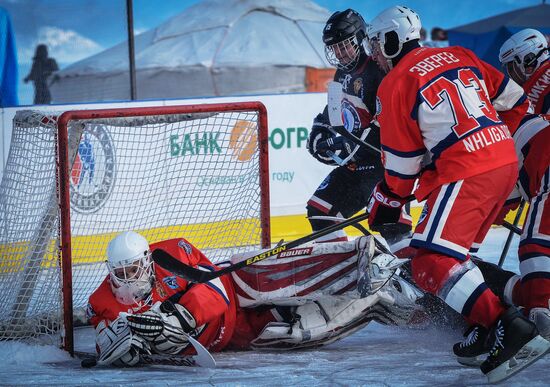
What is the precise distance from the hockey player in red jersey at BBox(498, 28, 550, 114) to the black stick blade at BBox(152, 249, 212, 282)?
1.57 m

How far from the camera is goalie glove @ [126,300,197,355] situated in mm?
2848

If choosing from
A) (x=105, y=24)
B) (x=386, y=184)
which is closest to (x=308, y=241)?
(x=386, y=184)

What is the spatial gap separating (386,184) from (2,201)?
1.57m

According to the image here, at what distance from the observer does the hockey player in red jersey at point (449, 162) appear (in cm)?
262

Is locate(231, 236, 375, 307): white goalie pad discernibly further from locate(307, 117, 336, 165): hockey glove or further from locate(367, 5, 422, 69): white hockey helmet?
locate(307, 117, 336, 165): hockey glove

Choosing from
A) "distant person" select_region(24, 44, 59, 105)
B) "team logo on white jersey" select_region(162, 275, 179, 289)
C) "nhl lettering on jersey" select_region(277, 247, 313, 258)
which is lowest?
"team logo on white jersey" select_region(162, 275, 179, 289)

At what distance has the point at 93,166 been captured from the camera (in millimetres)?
5031

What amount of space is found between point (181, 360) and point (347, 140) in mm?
1332

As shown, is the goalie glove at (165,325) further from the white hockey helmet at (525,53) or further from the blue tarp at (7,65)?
the blue tarp at (7,65)

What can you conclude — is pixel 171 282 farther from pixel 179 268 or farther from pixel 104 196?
pixel 104 196

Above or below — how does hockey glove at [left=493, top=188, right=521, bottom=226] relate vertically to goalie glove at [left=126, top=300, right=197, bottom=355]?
above

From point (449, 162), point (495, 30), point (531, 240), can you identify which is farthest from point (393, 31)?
point (495, 30)

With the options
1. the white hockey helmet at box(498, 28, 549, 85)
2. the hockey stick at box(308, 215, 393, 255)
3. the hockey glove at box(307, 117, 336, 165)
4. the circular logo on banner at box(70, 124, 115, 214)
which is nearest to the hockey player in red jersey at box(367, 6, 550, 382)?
the hockey stick at box(308, 215, 393, 255)

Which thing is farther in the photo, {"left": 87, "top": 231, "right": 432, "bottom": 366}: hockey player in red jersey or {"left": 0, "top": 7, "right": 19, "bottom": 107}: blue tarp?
{"left": 0, "top": 7, "right": 19, "bottom": 107}: blue tarp
